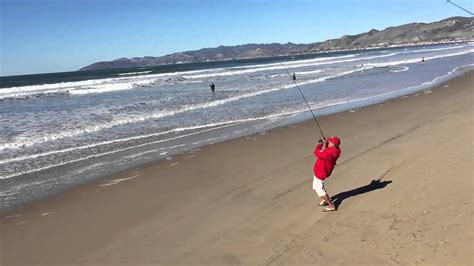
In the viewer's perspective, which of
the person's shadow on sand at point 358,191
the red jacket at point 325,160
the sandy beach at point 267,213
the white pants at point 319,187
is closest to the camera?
the sandy beach at point 267,213

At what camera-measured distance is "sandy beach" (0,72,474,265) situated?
5.05 meters

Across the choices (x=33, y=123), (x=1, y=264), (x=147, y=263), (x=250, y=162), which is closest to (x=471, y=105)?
(x=250, y=162)

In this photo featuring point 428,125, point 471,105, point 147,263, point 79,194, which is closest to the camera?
point 147,263

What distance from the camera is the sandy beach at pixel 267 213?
5055mm

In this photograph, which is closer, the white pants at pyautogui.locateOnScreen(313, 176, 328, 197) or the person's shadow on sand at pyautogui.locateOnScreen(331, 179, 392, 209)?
the white pants at pyautogui.locateOnScreen(313, 176, 328, 197)

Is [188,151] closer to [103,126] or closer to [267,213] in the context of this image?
[267,213]

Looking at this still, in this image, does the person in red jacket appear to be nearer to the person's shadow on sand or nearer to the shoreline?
the person's shadow on sand

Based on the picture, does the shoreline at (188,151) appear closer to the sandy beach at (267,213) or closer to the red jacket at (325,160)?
the sandy beach at (267,213)

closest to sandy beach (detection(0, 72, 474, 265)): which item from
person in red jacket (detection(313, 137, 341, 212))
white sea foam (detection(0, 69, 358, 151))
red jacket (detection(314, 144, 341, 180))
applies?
person in red jacket (detection(313, 137, 341, 212))

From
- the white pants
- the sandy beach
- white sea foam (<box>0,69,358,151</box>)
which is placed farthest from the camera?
white sea foam (<box>0,69,358,151</box>)

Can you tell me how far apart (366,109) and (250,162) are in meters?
9.06

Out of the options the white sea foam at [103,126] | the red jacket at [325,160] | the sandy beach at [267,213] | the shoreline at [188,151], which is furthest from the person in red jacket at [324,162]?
the white sea foam at [103,126]

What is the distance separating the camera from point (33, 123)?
18.8 metres

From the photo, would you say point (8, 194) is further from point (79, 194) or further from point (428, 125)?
point (428, 125)
